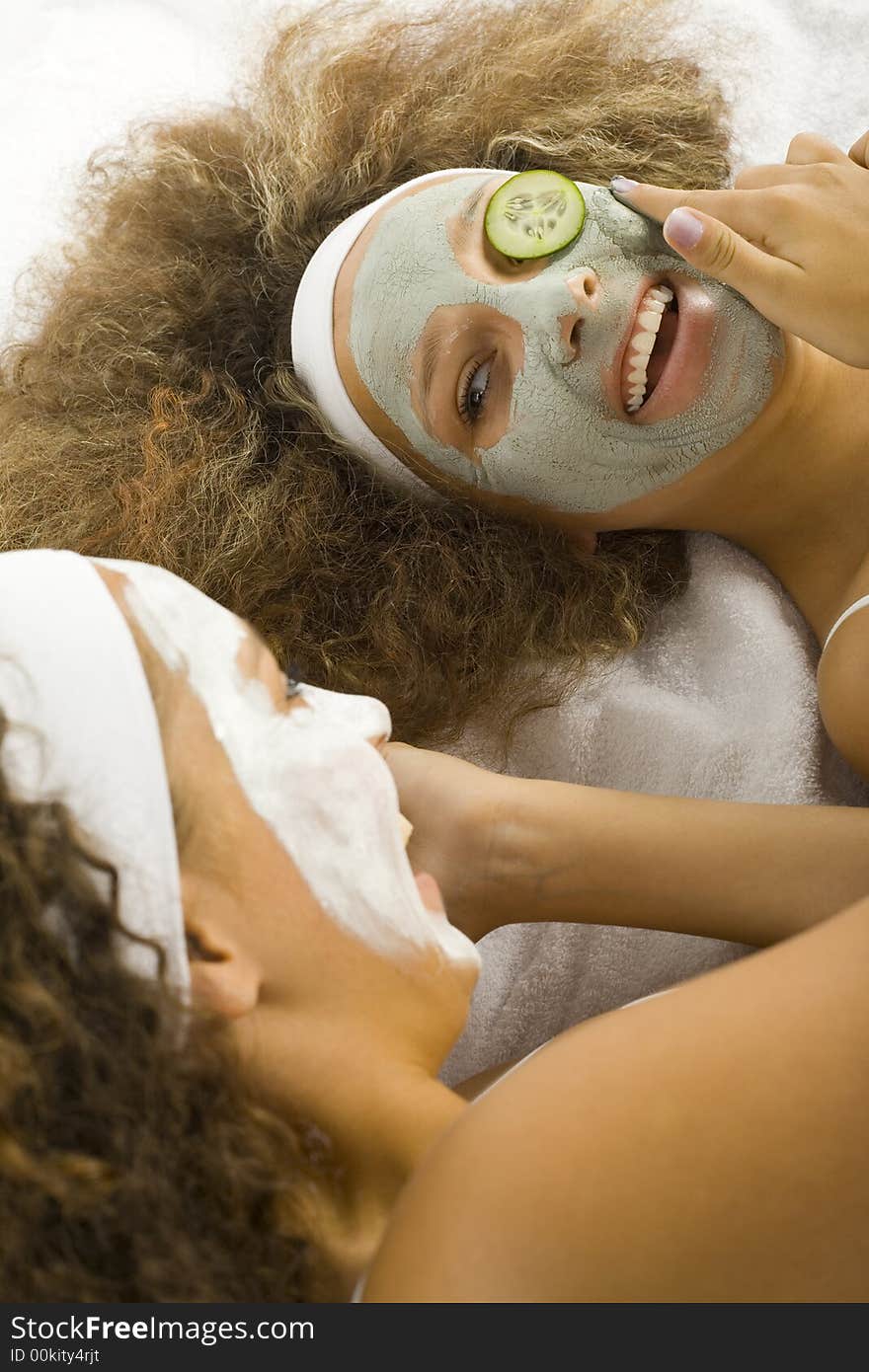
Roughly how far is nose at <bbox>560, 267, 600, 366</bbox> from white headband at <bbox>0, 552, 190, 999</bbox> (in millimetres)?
708

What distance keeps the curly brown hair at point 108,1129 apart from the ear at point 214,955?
0.08 ft

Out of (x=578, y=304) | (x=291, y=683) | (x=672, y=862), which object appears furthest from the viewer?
(x=578, y=304)

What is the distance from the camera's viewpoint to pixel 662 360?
1434mm

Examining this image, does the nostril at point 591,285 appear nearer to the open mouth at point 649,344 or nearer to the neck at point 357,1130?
the open mouth at point 649,344

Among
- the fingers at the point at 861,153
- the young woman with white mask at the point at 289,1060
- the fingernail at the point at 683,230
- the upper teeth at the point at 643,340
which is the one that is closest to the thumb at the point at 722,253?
the fingernail at the point at 683,230

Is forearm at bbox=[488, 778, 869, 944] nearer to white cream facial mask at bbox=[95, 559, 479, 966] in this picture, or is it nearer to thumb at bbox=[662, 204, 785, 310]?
white cream facial mask at bbox=[95, 559, 479, 966]

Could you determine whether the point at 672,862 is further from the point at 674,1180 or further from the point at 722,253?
the point at 722,253

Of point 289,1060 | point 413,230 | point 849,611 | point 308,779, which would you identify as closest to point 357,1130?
point 289,1060

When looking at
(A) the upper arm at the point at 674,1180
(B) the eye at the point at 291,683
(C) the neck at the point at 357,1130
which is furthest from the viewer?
(B) the eye at the point at 291,683

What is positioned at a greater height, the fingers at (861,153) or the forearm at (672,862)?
the fingers at (861,153)

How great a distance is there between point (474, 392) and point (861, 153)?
0.56 m

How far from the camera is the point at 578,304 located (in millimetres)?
1367

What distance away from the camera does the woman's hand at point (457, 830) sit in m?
1.27

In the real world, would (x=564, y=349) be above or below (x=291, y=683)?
above
